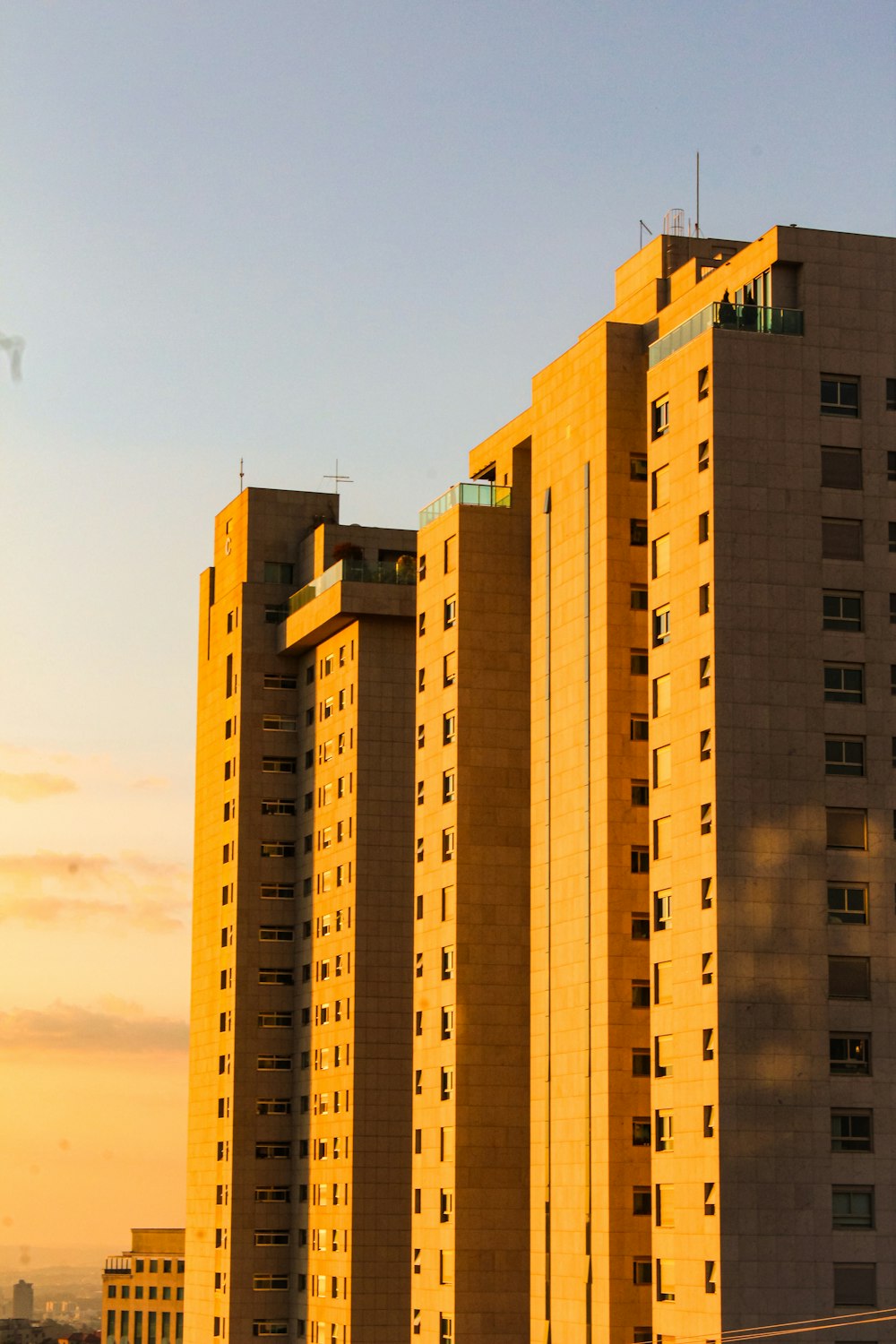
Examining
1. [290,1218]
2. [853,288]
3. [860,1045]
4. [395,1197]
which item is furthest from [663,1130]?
[290,1218]

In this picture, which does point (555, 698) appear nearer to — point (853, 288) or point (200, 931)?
point (853, 288)

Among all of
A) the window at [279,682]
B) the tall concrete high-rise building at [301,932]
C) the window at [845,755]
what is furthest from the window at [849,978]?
the window at [279,682]

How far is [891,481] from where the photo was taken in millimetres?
85375

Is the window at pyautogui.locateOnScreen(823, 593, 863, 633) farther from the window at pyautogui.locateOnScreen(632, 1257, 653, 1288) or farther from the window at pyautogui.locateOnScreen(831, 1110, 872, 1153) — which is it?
the window at pyautogui.locateOnScreen(632, 1257, 653, 1288)

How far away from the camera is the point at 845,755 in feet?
273

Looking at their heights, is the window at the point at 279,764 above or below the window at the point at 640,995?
above

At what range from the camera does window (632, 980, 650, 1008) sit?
90.0 metres

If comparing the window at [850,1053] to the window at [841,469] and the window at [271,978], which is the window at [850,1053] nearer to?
the window at [841,469]

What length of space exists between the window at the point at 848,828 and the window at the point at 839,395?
15.5 metres

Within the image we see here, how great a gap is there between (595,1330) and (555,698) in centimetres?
2697

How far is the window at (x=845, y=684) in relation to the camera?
8369 cm

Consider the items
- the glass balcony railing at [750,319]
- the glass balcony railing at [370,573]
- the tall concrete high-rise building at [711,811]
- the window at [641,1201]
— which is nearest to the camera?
the tall concrete high-rise building at [711,811]

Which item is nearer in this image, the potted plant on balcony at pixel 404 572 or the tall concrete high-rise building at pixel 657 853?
the tall concrete high-rise building at pixel 657 853

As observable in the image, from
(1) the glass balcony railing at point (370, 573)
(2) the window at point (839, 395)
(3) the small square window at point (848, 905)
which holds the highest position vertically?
(1) the glass balcony railing at point (370, 573)
